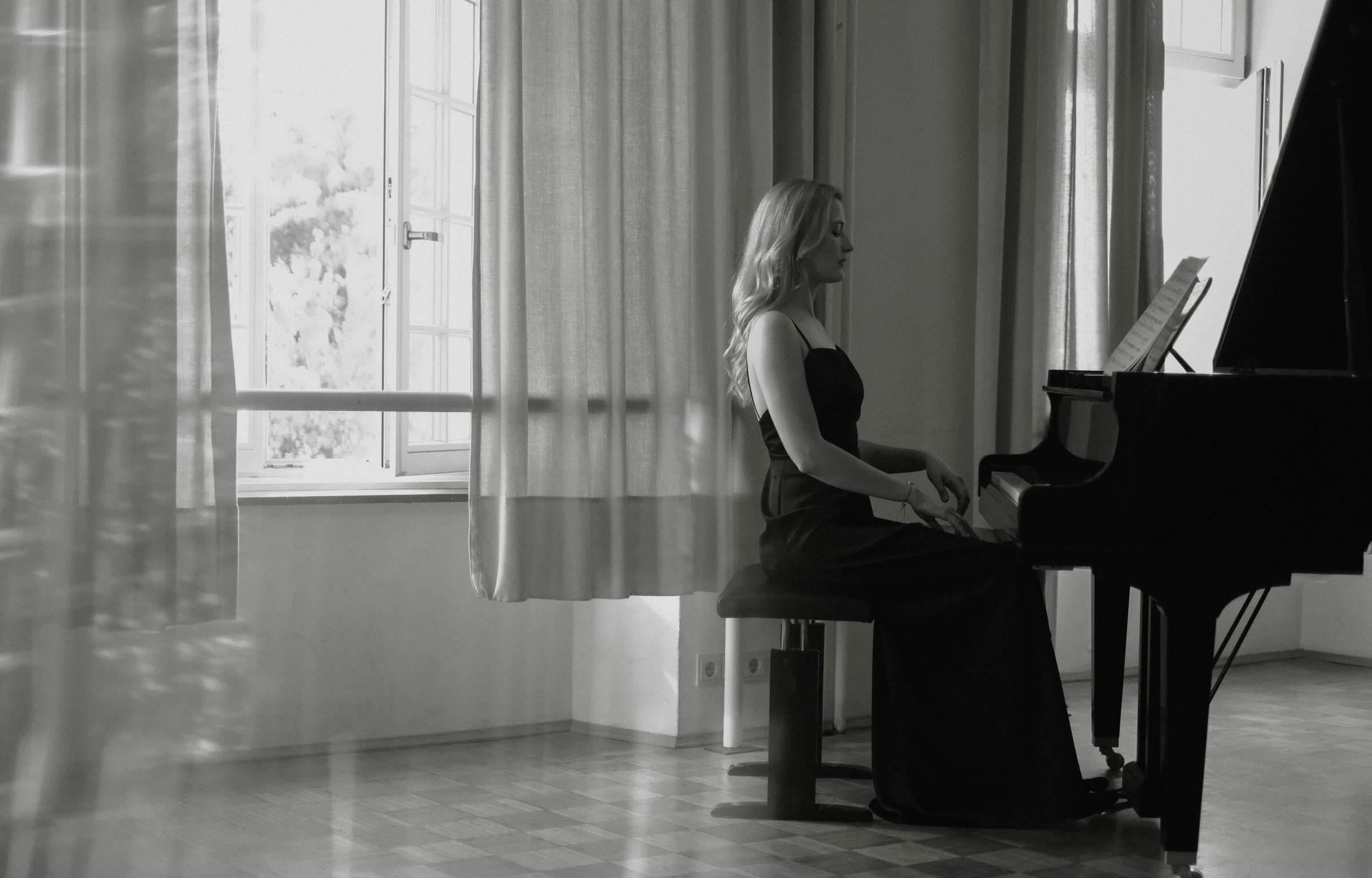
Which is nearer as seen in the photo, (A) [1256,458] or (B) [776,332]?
(A) [1256,458]

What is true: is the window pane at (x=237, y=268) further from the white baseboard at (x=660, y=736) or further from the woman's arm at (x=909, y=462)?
the woman's arm at (x=909, y=462)

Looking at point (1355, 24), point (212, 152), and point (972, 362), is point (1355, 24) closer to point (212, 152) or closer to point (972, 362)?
point (972, 362)

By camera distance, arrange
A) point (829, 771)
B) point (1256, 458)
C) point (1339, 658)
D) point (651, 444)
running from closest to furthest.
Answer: point (1256, 458) → point (829, 771) → point (651, 444) → point (1339, 658)

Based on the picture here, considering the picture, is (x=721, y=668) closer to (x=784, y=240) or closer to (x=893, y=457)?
(x=893, y=457)

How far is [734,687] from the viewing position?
3633 mm

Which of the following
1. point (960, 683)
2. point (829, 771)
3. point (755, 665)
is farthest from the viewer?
point (755, 665)

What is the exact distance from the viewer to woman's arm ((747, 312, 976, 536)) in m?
2.93

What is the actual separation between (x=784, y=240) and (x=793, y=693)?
3.29ft

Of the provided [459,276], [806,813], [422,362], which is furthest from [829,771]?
[459,276]

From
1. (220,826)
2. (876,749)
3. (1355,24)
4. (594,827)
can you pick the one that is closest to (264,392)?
(220,826)

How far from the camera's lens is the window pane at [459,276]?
3682 millimetres

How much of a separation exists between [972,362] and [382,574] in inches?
74.8

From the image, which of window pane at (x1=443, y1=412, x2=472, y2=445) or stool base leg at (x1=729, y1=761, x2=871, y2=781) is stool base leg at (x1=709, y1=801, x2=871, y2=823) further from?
window pane at (x1=443, y1=412, x2=472, y2=445)

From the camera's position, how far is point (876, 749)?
2.87 m
